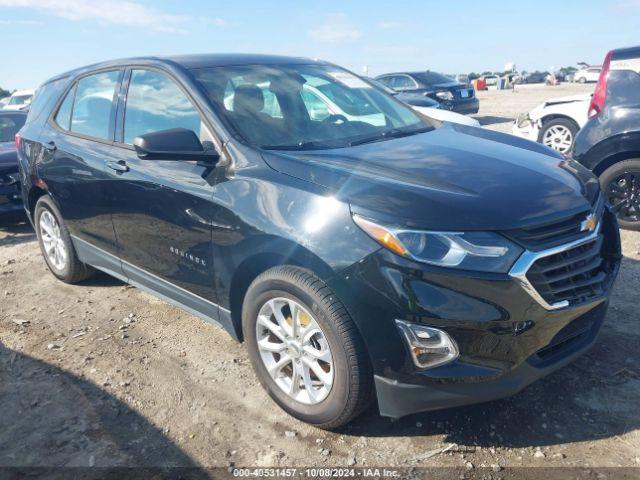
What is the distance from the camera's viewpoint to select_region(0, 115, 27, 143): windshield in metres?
7.63

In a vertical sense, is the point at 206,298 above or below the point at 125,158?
below

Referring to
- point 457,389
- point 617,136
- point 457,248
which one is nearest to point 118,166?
point 457,248

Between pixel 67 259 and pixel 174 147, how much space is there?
2.33 metres

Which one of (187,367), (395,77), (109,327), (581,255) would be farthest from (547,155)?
(395,77)

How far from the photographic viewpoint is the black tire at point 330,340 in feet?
7.79

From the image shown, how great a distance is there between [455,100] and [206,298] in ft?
42.5

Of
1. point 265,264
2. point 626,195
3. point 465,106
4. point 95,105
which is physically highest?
point 95,105

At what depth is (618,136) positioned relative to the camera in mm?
5094

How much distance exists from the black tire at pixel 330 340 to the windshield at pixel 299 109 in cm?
77

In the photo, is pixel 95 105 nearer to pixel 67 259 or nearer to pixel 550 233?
pixel 67 259

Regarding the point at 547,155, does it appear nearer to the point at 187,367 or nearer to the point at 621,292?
the point at 621,292

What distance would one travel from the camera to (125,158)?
11.6ft

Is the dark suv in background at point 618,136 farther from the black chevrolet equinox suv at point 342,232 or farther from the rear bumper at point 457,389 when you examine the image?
the rear bumper at point 457,389

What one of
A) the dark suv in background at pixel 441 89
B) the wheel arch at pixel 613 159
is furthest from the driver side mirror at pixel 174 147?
the dark suv in background at pixel 441 89
